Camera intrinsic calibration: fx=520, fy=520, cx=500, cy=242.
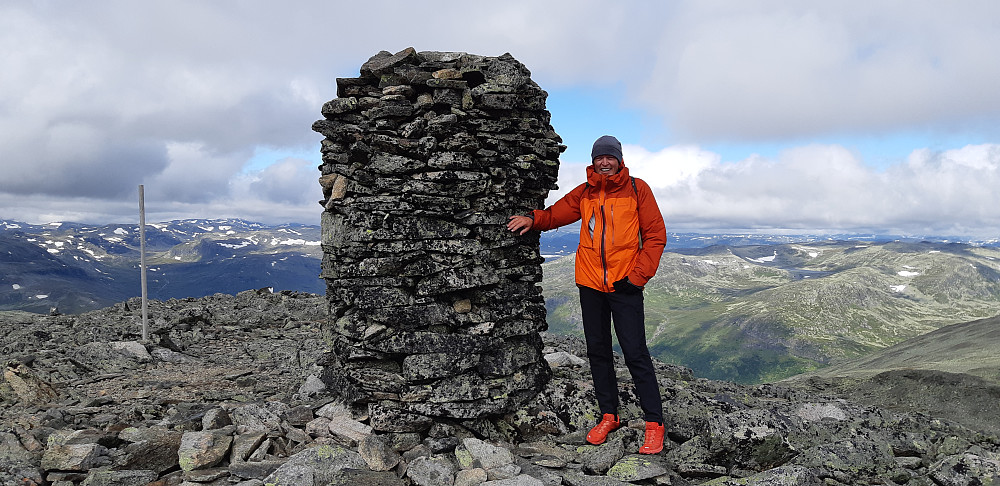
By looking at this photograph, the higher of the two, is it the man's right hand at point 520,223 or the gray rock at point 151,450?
the man's right hand at point 520,223

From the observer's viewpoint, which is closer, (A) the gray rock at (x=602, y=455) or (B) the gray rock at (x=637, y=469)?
(B) the gray rock at (x=637, y=469)

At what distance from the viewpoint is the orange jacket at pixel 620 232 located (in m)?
8.38

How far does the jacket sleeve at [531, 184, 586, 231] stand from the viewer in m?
9.54

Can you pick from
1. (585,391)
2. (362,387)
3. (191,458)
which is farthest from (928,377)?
(191,458)

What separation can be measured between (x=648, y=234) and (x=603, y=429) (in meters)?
3.67

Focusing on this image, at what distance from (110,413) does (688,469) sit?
38.7 ft

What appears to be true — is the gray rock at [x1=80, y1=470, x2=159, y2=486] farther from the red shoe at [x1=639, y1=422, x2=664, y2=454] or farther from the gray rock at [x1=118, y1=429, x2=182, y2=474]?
the red shoe at [x1=639, y1=422, x2=664, y2=454]

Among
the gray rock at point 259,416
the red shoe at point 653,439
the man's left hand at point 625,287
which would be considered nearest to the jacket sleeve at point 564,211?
the man's left hand at point 625,287

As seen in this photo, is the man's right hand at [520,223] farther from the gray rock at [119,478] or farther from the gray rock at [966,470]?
the gray rock at [966,470]

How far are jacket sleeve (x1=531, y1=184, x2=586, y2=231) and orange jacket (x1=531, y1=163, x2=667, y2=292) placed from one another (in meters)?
0.58

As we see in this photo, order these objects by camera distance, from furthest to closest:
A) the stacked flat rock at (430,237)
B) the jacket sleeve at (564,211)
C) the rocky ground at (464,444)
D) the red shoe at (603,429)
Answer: the stacked flat rock at (430,237) → the jacket sleeve at (564,211) → the red shoe at (603,429) → the rocky ground at (464,444)

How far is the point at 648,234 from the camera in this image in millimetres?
8523

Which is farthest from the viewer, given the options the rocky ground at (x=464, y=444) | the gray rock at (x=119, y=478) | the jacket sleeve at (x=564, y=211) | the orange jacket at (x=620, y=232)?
the jacket sleeve at (x=564, y=211)

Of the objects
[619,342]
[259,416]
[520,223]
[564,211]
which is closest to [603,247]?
[564,211]
